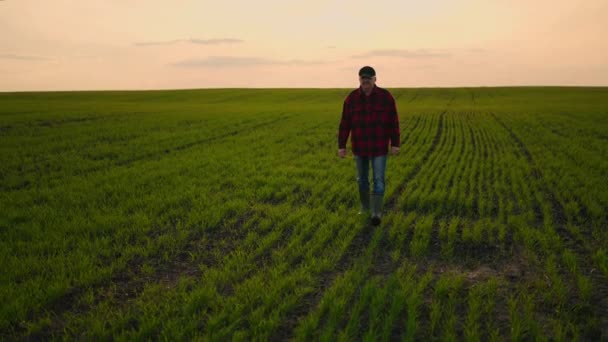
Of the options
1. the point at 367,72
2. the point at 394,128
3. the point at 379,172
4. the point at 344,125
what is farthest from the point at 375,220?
the point at 367,72

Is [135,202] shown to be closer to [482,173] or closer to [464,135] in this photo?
[482,173]

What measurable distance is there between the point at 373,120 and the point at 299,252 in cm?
253

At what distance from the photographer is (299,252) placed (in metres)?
5.73

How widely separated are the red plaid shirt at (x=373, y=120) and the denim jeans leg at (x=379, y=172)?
108mm

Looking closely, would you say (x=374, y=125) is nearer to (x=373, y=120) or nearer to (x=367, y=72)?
(x=373, y=120)

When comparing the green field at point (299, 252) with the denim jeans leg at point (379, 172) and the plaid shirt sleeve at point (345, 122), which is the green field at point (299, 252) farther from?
the plaid shirt sleeve at point (345, 122)

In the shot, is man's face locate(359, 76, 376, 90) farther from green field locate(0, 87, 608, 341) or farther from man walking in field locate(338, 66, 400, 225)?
green field locate(0, 87, 608, 341)

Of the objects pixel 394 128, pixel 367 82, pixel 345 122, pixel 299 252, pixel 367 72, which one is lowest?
pixel 299 252

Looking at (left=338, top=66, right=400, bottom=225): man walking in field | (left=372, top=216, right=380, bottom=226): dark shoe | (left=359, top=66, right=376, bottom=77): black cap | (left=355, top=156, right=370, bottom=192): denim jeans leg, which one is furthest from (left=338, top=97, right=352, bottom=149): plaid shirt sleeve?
(left=372, top=216, right=380, bottom=226): dark shoe

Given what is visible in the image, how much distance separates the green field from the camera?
397cm

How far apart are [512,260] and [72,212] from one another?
726 centimetres

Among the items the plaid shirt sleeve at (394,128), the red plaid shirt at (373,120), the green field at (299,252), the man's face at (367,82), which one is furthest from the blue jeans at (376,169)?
the man's face at (367,82)

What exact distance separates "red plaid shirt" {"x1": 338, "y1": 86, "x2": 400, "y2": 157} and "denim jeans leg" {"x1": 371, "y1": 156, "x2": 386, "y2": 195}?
108mm

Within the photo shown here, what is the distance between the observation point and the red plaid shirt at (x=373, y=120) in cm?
673
